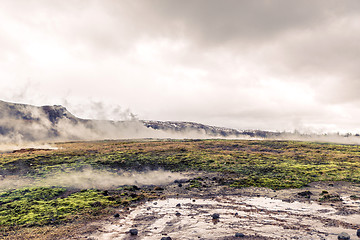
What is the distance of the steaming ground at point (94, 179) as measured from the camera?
2922 centimetres

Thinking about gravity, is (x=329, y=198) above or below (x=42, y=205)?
above

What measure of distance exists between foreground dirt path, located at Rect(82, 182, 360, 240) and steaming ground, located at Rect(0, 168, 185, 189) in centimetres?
1092

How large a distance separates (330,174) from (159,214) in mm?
34244

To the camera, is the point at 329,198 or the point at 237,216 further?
the point at 329,198

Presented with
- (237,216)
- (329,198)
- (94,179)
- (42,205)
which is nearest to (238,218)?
(237,216)

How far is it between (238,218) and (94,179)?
24424 mm

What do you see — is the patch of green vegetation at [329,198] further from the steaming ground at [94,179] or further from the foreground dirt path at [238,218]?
the steaming ground at [94,179]

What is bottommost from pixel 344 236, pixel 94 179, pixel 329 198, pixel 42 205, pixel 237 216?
pixel 94 179

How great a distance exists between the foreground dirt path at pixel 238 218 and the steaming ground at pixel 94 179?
1092cm

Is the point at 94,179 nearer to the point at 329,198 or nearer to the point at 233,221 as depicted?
the point at 233,221

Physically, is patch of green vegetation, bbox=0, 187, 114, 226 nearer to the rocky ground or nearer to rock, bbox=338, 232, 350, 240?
the rocky ground

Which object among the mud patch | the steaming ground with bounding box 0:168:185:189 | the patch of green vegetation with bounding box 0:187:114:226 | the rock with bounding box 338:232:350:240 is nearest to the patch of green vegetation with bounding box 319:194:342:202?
the mud patch

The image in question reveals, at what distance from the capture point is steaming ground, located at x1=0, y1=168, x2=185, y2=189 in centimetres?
2922

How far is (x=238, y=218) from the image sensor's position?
16.3 meters
